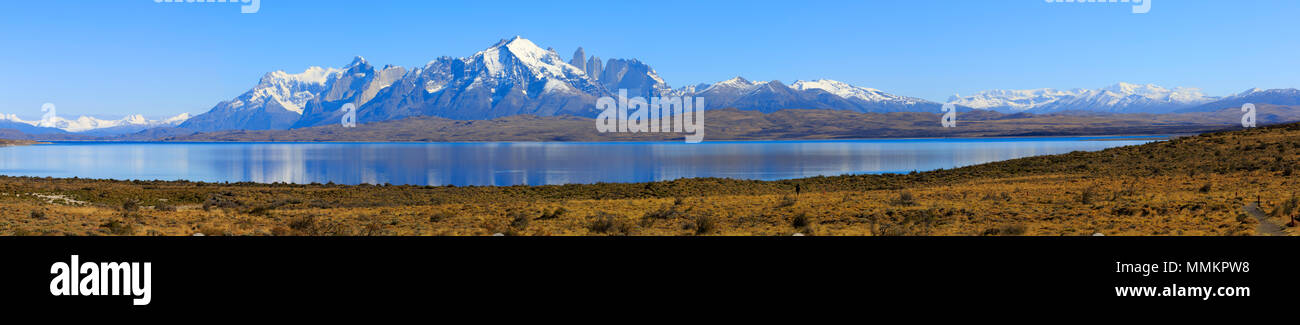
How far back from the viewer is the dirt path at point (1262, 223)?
15445mm

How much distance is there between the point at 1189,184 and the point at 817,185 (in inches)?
613

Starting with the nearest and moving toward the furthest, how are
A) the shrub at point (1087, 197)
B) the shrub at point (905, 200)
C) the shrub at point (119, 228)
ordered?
1. the shrub at point (119, 228)
2. the shrub at point (1087, 197)
3. the shrub at point (905, 200)

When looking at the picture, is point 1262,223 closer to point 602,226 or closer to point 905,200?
point 905,200

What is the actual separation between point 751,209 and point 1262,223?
1222cm

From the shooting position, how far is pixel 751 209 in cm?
2338

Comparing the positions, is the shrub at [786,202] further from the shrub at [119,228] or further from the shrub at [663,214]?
the shrub at [119,228]

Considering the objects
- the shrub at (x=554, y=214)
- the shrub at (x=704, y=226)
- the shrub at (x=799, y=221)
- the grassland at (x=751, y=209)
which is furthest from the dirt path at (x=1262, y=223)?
the shrub at (x=554, y=214)

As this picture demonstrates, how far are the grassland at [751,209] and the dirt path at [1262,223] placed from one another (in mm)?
71

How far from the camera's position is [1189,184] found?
90.4ft

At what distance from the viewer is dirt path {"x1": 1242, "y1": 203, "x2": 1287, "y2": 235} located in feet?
50.7

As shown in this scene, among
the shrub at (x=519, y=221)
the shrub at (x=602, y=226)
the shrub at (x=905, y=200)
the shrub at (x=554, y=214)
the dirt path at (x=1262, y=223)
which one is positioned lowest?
the shrub at (x=554, y=214)

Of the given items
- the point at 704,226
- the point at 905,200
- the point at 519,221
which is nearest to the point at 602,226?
the point at 704,226
